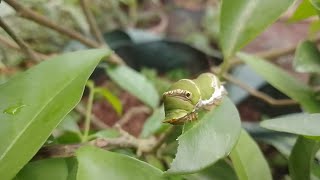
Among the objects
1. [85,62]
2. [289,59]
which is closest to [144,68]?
[289,59]

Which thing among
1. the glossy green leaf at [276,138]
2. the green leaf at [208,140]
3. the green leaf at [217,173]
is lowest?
the glossy green leaf at [276,138]

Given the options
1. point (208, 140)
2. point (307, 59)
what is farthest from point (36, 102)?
point (307, 59)

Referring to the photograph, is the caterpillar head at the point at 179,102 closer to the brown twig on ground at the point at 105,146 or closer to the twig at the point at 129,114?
the brown twig on ground at the point at 105,146

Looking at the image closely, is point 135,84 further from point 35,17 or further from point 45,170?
point 45,170

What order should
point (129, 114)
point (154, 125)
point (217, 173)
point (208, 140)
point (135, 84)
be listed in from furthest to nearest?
point (129, 114) < point (135, 84) < point (154, 125) < point (217, 173) < point (208, 140)

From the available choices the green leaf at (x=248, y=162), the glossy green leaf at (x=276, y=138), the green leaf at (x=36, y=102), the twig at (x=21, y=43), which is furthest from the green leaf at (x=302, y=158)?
the twig at (x=21, y=43)

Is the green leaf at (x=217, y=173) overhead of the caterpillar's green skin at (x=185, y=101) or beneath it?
beneath

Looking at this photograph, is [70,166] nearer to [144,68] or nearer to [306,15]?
[306,15]
